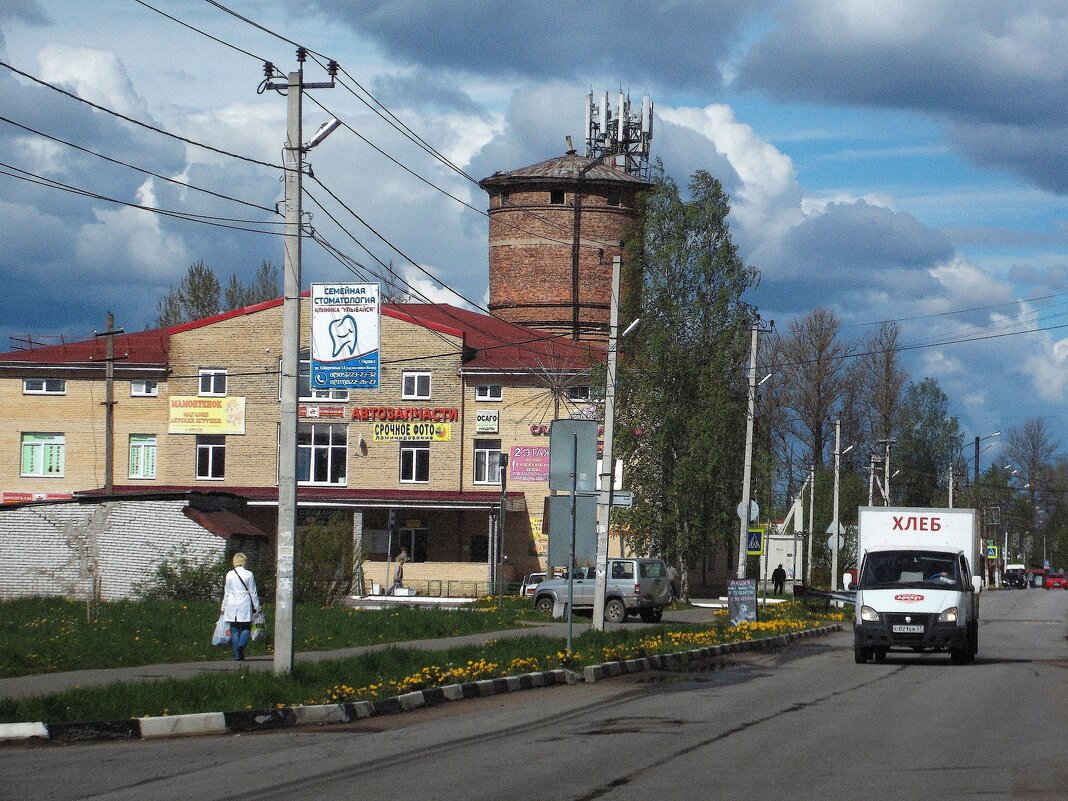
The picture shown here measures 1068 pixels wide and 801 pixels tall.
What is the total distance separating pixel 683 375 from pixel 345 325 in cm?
3561

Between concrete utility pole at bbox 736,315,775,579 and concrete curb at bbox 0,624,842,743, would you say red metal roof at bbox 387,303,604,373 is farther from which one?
concrete curb at bbox 0,624,842,743

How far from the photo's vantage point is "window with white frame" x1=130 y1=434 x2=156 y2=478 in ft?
199

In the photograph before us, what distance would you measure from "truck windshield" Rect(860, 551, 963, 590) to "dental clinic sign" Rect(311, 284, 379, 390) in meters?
10.2

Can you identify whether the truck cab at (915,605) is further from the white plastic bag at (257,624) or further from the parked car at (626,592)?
the parked car at (626,592)

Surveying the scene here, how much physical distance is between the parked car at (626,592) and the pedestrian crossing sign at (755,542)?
8.26ft

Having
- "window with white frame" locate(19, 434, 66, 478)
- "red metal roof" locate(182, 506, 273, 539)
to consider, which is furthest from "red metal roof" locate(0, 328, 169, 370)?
"red metal roof" locate(182, 506, 273, 539)

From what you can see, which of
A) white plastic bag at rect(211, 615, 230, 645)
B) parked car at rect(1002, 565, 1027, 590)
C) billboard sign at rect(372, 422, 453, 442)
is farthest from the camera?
parked car at rect(1002, 565, 1027, 590)

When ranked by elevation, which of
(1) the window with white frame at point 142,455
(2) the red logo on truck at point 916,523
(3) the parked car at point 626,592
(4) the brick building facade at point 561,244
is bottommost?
(3) the parked car at point 626,592

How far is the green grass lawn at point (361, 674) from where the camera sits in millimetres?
13023

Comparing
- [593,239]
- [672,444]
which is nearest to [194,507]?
[672,444]

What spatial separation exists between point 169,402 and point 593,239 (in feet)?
70.9

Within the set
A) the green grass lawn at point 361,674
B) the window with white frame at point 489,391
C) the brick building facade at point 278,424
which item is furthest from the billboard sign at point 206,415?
the green grass lawn at point 361,674

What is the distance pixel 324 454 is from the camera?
60.7m

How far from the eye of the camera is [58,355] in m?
61.1
